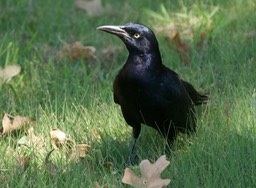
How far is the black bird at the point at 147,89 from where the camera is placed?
4.35 metres

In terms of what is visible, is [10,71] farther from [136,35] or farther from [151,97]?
[151,97]

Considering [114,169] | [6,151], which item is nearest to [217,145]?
[114,169]

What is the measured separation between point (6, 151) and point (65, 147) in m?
0.37

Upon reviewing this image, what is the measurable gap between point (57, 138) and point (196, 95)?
1091 millimetres

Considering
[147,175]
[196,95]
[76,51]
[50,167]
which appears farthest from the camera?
[76,51]

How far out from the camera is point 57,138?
4.47 m

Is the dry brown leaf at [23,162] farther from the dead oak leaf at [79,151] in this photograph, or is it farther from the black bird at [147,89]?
the black bird at [147,89]

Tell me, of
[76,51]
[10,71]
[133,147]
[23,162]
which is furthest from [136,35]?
[76,51]

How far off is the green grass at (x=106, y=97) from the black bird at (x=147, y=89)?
14 cm

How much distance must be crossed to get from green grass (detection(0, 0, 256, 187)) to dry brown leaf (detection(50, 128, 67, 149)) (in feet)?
0.30

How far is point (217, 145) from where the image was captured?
4113 millimetres

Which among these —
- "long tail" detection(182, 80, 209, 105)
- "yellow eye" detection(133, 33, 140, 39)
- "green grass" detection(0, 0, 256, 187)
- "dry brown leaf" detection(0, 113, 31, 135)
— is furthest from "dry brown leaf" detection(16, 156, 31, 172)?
"long tail" detection(182, 80, 209, 105)

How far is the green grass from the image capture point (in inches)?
156

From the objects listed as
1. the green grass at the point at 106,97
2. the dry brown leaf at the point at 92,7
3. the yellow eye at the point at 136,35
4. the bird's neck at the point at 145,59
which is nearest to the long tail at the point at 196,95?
the green grass at the point at 106,97
